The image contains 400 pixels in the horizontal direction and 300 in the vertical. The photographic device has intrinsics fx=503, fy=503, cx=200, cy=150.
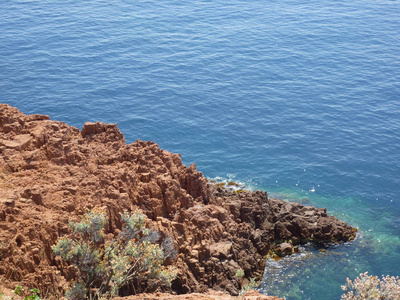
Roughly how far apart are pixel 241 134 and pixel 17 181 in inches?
1519

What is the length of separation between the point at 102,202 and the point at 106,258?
17.8 feet

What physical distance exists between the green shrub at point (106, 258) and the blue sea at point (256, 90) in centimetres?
1440

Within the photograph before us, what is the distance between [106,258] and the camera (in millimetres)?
26688

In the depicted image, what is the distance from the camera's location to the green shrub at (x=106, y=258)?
25781 mm

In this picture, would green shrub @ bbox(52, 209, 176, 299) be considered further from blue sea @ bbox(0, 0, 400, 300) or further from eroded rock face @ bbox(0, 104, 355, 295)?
blue sea @ bbox(0, 0, 400, 300)

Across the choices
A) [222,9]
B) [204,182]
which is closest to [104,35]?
[222,9]

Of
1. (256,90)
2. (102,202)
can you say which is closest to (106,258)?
(102,202)

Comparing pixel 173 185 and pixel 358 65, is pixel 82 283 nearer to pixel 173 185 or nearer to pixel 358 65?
pixel 173 185

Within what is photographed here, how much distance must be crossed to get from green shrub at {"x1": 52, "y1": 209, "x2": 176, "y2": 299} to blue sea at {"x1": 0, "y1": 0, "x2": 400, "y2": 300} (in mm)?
14399

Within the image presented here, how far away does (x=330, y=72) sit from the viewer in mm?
80188

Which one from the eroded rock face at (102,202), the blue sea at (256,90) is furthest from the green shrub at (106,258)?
the blue sea at (256,90)

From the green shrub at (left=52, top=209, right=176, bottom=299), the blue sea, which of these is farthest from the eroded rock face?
the blue sea

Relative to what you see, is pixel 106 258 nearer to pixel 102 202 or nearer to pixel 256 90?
pixel 102 202

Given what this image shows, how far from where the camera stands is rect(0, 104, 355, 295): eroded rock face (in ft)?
90.2
